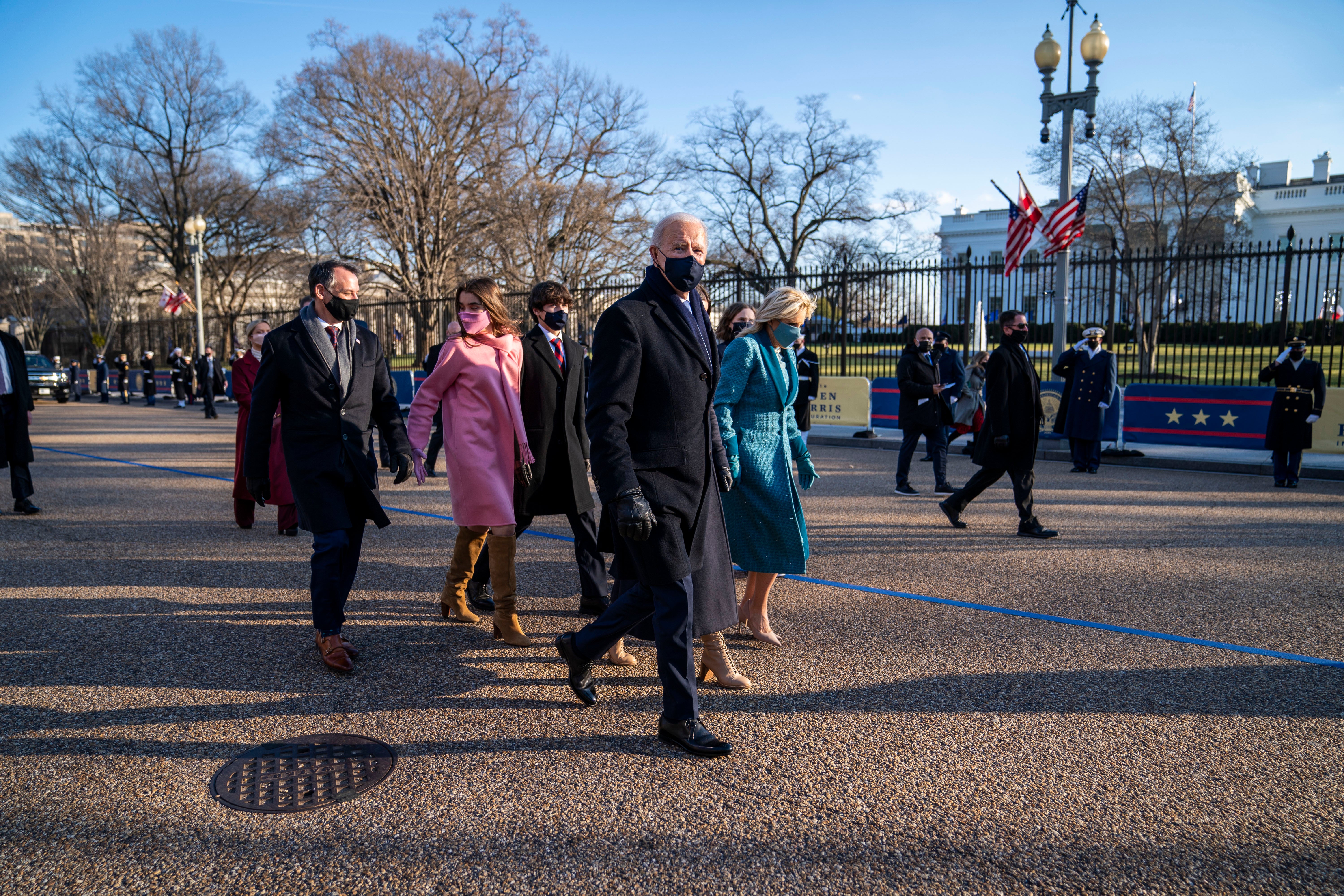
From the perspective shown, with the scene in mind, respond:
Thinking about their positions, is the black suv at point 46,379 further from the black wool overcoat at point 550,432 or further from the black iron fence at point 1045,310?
the black wool overcoat at point 550,432

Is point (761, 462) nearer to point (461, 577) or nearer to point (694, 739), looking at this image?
Answer: point (694, 739)

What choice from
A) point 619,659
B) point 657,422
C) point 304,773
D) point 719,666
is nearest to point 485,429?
point 619,659

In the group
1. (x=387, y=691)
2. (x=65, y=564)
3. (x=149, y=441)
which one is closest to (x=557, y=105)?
(x=149, y=441)

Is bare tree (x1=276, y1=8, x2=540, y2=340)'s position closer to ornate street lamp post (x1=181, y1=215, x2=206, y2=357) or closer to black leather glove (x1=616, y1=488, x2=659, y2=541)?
ornate street lamp post (x1=181, y1=215, x2=206, y2=357)

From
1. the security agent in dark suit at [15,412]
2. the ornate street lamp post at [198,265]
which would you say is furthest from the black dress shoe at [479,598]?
→ the ornate street lamp post at [198,265]

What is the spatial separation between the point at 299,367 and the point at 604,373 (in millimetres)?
1799

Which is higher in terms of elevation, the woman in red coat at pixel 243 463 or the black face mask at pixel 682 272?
the black face mask at pixel 682 272

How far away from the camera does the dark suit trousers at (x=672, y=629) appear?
10.3ft

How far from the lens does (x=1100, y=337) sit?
37.0 ft

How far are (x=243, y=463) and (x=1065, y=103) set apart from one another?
13.4 meters

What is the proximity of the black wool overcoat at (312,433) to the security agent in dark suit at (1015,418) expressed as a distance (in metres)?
4.85

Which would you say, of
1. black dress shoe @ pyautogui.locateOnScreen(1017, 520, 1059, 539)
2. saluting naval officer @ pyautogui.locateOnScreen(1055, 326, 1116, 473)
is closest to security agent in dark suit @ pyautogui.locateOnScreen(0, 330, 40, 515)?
black dress shoe @ pyautogui.locateOnScreen(1017, 520, 1059, 539)

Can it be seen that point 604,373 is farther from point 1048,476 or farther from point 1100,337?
point 1100,337

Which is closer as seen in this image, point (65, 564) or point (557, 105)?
point (65, 564)
